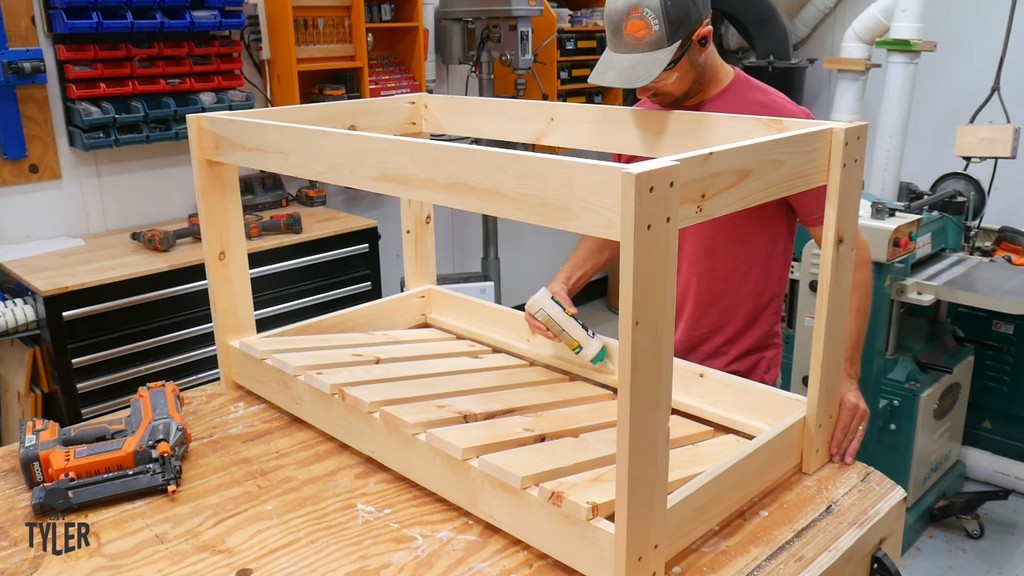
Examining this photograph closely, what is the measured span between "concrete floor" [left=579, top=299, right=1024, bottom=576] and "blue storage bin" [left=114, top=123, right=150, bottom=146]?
2.80 metres

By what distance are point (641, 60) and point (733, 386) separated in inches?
23.7

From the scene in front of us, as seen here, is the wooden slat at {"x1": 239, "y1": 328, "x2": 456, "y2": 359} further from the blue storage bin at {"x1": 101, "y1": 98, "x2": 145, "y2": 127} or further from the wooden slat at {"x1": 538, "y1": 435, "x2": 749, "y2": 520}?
the blue storage bin at {"x1": 101, "y1": 98, "x2": 145, "y2": 127}

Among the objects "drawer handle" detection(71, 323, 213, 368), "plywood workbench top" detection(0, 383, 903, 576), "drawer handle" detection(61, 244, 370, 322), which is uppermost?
"plywood workbench top" detection(0, 383, 903, 576)

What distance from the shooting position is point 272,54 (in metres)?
2.94

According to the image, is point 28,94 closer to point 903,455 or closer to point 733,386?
point 733,386

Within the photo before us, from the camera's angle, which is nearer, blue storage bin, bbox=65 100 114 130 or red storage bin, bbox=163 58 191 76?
blue storage bin, bbox=65 100 114 130

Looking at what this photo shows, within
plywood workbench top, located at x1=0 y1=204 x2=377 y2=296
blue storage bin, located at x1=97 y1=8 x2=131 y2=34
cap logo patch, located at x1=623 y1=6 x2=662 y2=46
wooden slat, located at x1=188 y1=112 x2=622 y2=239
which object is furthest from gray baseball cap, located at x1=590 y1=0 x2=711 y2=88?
blue storage bin, located at x1=97 y1=8 x2=131 y2=34

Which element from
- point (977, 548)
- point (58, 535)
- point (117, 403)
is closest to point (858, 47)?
point (977, 548)

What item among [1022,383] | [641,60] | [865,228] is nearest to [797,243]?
[865,228]

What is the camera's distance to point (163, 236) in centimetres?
248

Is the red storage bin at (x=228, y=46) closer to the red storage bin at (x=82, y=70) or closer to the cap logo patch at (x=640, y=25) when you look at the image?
the red storage bin at (x=82, y=70)

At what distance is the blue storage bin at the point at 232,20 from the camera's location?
268 cm

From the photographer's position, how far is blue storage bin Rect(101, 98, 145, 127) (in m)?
2.59

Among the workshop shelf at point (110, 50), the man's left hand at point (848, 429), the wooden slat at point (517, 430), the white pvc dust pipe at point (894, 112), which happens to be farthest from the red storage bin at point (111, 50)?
the white pvc dust pipe at point (894, 112)
